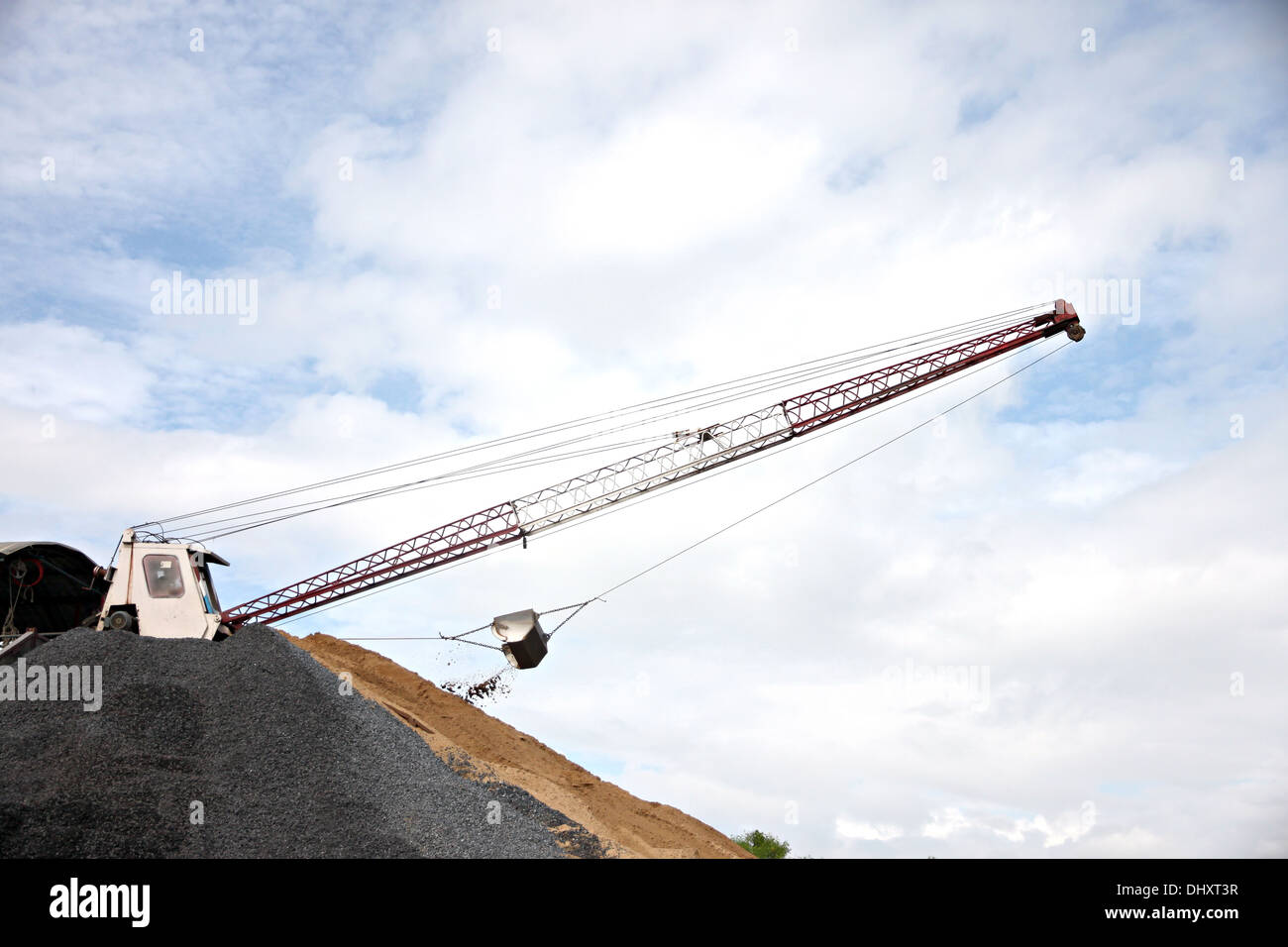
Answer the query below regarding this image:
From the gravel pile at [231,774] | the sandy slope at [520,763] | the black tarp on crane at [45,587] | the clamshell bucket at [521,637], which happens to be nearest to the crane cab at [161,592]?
the black tarp on crane at [45,587]

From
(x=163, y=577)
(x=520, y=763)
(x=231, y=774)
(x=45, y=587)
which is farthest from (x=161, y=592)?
(x=520, y=763)

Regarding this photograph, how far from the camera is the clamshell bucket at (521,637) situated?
22.1m

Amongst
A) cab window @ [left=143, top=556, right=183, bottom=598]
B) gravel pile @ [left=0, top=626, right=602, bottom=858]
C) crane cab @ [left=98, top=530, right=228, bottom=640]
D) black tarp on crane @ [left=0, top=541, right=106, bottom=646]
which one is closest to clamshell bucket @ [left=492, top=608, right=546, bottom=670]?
gravel pile @ [left=0, top=626, right=602, bottom=858]

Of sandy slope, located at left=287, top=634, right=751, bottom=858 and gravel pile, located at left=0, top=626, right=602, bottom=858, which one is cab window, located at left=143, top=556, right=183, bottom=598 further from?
sandy slope, located at left=287, top=634, right=751, bottom=858

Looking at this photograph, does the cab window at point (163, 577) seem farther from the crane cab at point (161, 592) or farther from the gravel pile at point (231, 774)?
the gravel pile at point (231, 774)

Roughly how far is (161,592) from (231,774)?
9046mm

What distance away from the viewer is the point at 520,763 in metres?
21.9

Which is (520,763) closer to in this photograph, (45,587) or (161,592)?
(161,592)

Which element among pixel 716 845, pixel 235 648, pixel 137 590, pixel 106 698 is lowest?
pixel 716 845

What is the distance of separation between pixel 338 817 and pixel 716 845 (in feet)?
33.6
